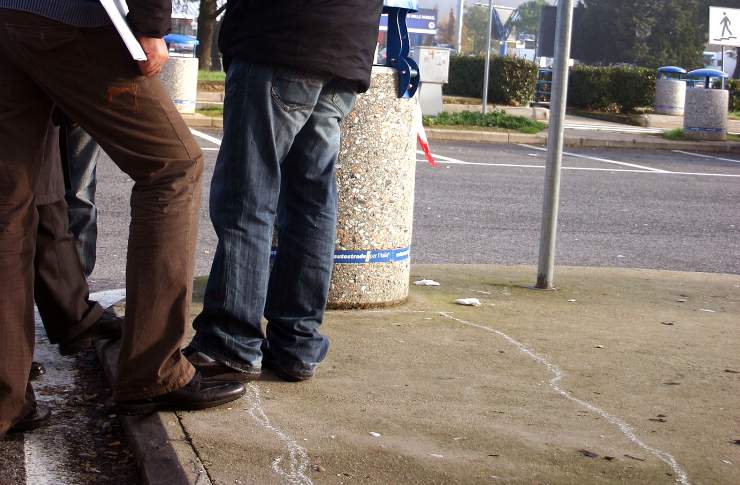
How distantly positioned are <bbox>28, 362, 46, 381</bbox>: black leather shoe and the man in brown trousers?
583mm

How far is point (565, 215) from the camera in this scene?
925 cm

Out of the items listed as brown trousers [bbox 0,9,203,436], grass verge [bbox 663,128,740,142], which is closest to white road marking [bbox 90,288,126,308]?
brown trousers [bbox 0,9,203,436]

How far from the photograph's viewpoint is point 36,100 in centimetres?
303

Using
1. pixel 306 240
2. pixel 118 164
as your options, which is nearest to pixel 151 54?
pixel 118 164

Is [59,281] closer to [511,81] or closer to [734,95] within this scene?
[511,81]

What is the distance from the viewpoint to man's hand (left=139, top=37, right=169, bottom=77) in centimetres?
286

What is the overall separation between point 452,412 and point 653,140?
15.9m

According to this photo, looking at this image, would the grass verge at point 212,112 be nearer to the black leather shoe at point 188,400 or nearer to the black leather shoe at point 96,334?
the black leather shoe at point 96,334

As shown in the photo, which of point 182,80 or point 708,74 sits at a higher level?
point 708,74

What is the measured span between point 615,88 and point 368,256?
24131 mm

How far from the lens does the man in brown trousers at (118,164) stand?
113 inches

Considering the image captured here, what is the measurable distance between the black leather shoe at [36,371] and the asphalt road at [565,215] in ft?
5.89

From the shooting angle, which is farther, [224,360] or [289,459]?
[224,360]

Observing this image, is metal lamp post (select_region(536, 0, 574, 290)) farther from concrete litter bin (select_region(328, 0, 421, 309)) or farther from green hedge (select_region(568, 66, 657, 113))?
green hedge (select_region(568, 66, 657, 113))
